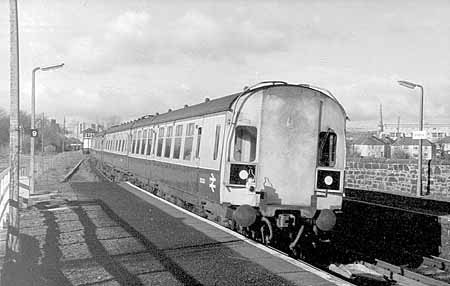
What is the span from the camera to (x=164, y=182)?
15.9m

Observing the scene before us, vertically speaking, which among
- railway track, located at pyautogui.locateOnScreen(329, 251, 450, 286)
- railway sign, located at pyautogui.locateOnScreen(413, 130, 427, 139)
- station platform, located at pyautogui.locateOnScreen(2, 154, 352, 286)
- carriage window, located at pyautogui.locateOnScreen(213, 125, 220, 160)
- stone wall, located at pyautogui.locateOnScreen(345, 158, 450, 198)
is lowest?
railway track, located at pyautogui.locateOnScreen(329, 251, 450, 286)

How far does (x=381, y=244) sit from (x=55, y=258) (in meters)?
9.54

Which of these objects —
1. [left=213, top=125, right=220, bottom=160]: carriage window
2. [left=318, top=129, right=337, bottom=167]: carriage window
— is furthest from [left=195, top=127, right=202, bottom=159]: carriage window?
[left=318, top=129, right=337, bottom=167]: carriage window

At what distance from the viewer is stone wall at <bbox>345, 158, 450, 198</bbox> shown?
20.1 m

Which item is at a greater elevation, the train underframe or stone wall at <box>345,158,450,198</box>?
stone wall at <box>345,158,450,198</box>

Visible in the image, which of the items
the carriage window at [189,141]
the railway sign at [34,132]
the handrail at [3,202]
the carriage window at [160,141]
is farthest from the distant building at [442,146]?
the handrail at [3,202]

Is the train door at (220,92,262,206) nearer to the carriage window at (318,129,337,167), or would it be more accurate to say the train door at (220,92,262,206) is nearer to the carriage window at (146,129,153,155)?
the carriage window at (318,129,337,167)

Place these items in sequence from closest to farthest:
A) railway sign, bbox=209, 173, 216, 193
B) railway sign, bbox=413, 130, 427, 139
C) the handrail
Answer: railway sign, bbox=209, 173, 216, 193
the handrail
railway sign, bbox=413, 130, 427, 139

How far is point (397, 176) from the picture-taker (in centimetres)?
2208

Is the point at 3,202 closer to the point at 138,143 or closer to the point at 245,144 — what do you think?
the point at 245,144

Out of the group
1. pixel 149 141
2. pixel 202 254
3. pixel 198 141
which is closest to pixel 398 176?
pixel 149 141

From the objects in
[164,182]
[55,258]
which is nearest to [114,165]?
[164,182]

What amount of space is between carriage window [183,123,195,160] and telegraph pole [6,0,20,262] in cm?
478

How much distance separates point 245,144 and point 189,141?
3.11 metres
